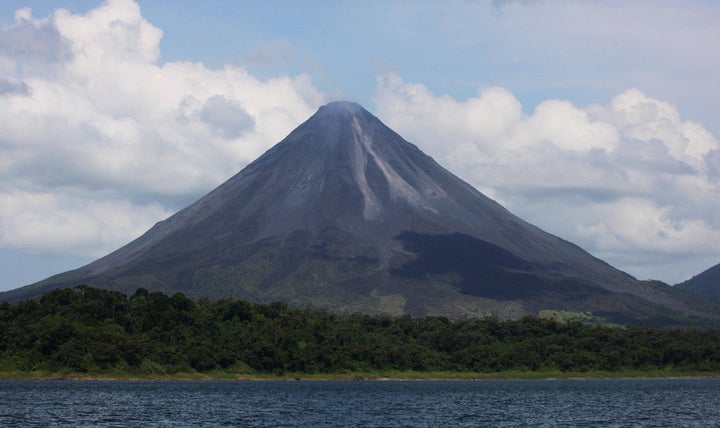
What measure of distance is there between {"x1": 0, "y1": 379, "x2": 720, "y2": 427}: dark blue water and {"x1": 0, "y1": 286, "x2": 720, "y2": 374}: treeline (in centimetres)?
541

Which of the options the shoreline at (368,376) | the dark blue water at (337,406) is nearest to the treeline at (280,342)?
the shoreline at (368,376)

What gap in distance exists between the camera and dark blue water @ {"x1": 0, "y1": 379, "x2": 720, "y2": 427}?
73.6 m

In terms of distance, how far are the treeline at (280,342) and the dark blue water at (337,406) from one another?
541cm

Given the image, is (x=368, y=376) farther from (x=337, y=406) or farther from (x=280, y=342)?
(x=337, y=406)

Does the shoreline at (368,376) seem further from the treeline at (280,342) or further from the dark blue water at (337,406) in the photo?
the dark blue water at (337,406)

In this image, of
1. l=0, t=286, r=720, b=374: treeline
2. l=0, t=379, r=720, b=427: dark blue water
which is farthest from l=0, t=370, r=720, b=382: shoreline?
l=0, t=379, r=720, b=427: dark blue water

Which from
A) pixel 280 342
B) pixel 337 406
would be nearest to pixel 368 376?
pixel 280 342

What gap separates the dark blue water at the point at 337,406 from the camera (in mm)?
73562

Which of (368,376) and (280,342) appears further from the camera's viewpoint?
(280,342)

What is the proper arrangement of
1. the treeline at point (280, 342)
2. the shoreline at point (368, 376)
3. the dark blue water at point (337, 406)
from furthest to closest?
1. the treeline at point (280, 342)
2. the shoreline at point (368, 376)
3. the dark blue water at point (337, 406)

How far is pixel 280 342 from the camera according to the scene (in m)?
143

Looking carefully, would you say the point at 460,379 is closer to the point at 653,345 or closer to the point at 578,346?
the point at 578,346

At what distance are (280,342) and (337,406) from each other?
53.2 m

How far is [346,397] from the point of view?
103438mm
